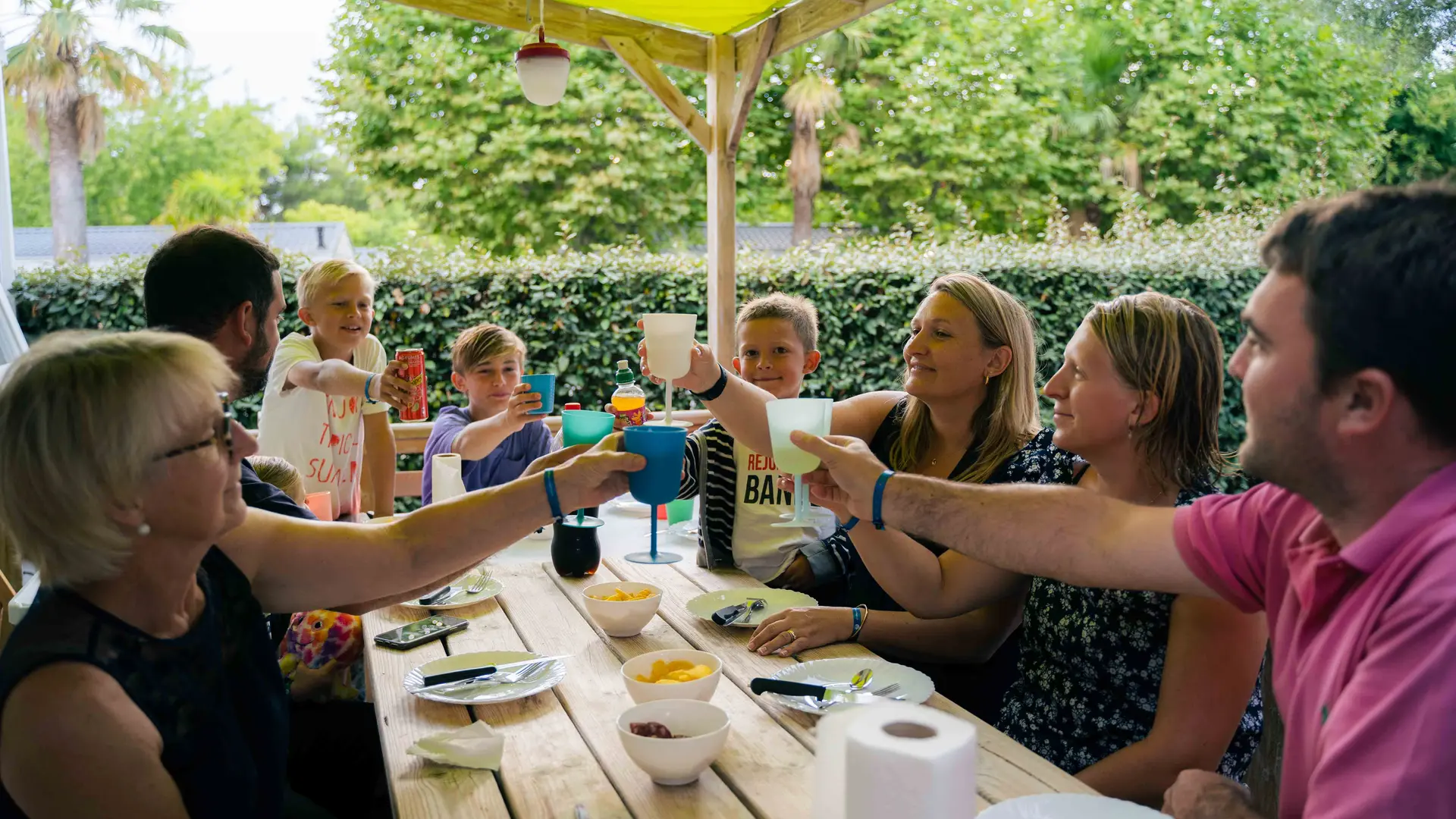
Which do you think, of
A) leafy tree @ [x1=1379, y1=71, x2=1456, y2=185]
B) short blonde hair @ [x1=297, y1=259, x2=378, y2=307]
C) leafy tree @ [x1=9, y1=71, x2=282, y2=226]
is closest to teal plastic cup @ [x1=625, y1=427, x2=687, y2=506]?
short blonde hair @ [x1=297, y1=259, x2=378, y2=307]

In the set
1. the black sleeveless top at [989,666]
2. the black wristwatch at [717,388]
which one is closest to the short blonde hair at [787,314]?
the black wristwatch at [717,388]

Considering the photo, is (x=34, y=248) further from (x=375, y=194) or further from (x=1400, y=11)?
(x=1400, y=11)

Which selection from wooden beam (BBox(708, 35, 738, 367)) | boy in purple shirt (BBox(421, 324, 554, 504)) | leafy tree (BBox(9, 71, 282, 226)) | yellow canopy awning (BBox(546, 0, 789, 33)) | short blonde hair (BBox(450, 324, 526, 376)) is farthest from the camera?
leafy tree (BBox(9, 71, 282, 226))

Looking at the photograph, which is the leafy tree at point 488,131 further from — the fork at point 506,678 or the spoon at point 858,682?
the spoon at point 858,682

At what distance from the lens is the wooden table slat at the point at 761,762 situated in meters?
1.41

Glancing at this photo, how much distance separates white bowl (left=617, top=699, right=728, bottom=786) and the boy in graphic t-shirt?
1.15 meters

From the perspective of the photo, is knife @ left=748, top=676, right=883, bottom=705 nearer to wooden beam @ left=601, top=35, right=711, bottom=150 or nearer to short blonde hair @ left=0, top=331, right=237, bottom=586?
short blonde hair @ left=0, top=331, right=237, bottom=586

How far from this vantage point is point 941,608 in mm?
2264

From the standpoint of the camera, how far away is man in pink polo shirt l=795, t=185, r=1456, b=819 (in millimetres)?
1046

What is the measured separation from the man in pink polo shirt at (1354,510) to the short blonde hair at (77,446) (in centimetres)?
146

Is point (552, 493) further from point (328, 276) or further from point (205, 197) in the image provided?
point (205, 197)

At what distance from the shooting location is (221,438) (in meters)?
1.47

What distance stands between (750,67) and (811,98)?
32.0ft

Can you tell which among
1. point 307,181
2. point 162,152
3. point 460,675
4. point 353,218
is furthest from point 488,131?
point 307,181
